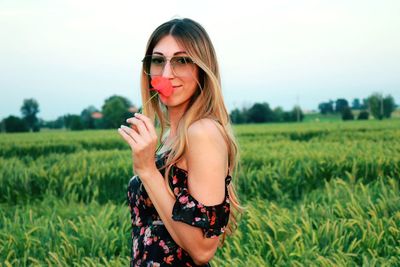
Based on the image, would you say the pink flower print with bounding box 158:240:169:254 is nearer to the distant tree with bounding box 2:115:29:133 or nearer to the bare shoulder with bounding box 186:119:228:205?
the bare shoulder with bounding box 186:119:228:205

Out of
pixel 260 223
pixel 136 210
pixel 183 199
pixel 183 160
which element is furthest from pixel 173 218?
pixel 260 223

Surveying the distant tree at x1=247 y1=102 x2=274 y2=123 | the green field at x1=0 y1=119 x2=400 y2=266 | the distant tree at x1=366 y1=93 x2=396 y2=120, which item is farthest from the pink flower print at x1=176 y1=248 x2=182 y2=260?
the distant tree at x1=366 y1=93 x2=396 y2=120

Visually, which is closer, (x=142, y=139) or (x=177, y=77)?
(x=142, y=139)

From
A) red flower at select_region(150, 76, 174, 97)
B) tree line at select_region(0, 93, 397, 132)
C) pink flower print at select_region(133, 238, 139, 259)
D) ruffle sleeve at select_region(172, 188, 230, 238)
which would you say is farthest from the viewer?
tree line at select_region(0, 93, 397, 132)

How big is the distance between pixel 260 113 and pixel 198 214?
68.6 m

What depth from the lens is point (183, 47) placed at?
1620 millimetres

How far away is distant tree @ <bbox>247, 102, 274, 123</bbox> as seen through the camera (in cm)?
6894

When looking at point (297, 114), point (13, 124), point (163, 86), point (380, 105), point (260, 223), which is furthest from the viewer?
point (380, 105)

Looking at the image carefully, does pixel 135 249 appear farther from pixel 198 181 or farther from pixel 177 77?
pixel 177 77

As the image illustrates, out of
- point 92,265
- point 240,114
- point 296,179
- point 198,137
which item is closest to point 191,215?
point 198,137

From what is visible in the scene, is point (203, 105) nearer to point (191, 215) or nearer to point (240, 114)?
point (191, 215)

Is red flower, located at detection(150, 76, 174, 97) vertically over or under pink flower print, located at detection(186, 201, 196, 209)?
over

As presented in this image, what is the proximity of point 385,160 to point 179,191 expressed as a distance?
5854mm

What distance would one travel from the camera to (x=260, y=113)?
69438mm
